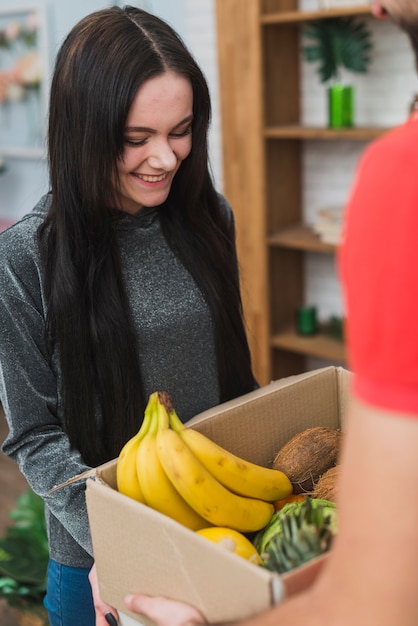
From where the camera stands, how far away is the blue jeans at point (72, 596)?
138 centimetres

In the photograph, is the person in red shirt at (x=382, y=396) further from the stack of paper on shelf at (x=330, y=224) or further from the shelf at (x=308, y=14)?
the stack of paper on shelf at (x=330, y=224)

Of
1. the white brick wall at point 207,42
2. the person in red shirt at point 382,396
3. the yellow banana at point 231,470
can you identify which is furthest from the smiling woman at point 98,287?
the white brick wall at point 207,42

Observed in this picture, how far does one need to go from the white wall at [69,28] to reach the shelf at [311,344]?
2.72 feet

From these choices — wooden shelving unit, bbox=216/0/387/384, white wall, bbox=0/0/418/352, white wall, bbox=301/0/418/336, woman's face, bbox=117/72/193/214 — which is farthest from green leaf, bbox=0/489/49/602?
white wall, bbox=301/0/418/336

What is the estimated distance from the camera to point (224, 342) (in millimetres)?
1518

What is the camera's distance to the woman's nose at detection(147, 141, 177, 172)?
136 cm

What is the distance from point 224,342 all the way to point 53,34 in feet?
11.1

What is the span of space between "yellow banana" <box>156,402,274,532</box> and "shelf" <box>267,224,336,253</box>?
239cm

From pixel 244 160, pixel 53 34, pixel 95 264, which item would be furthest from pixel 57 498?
pixel 53 34

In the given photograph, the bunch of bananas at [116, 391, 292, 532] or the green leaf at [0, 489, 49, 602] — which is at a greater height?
the bunch of bananas at [116, 391, 292, 532]

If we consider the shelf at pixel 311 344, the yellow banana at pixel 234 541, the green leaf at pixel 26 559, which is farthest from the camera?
the shelf at pixel 311 344

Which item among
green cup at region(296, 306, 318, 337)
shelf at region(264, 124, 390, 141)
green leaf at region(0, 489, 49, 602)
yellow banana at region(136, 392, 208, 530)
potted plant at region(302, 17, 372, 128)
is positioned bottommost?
green leaf at region(0, 489, 49, 602)

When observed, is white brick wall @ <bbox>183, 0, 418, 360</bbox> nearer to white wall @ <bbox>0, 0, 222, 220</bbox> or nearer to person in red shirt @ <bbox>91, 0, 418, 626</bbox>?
white wall @ <bbox>0, 0, 222, 220</bbox>

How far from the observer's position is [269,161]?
349cm
